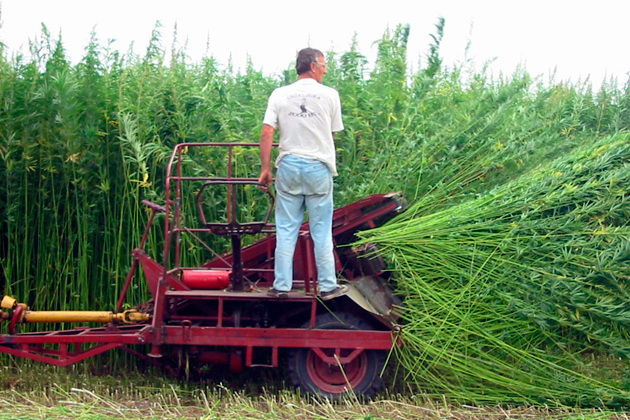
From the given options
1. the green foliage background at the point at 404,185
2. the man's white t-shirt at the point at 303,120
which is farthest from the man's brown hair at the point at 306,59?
the green foliage background at the point at 404,185

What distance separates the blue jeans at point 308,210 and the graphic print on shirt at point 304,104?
0.30 metres

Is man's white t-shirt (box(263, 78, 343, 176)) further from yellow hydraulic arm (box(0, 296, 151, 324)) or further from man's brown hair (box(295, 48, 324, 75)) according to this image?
yellow hydraulic arm (box(0, 296, 151, 324))

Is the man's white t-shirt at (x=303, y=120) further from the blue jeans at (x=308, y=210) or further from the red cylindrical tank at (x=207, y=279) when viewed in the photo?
the red cylindrical tank at (x=207, y=279)

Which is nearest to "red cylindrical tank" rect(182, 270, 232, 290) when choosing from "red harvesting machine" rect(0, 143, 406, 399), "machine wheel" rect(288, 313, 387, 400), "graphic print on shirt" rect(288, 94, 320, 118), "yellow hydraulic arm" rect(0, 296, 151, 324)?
"red harvesting machine" rect(0, 143, 406, 399)

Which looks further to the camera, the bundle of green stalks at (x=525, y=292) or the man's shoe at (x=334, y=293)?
the man's shoe at (x=334, y=293)

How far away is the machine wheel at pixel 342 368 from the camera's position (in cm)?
518

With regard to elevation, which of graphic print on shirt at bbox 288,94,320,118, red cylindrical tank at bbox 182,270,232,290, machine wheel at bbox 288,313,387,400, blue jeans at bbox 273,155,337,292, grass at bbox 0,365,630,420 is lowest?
grass at bbox 0,365,630,420

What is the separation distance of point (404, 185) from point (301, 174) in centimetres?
130

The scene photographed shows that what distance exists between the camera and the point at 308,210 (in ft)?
16.6

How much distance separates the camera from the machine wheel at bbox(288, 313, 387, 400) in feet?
17.0

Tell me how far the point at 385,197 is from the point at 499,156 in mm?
1338

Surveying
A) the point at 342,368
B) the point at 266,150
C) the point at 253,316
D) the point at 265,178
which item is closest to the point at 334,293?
the point at 342,368

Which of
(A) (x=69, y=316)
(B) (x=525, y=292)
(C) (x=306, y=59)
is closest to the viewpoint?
(B) (x=525, y=292)

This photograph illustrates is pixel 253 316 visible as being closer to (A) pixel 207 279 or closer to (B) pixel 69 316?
(A) pixel 207 279
